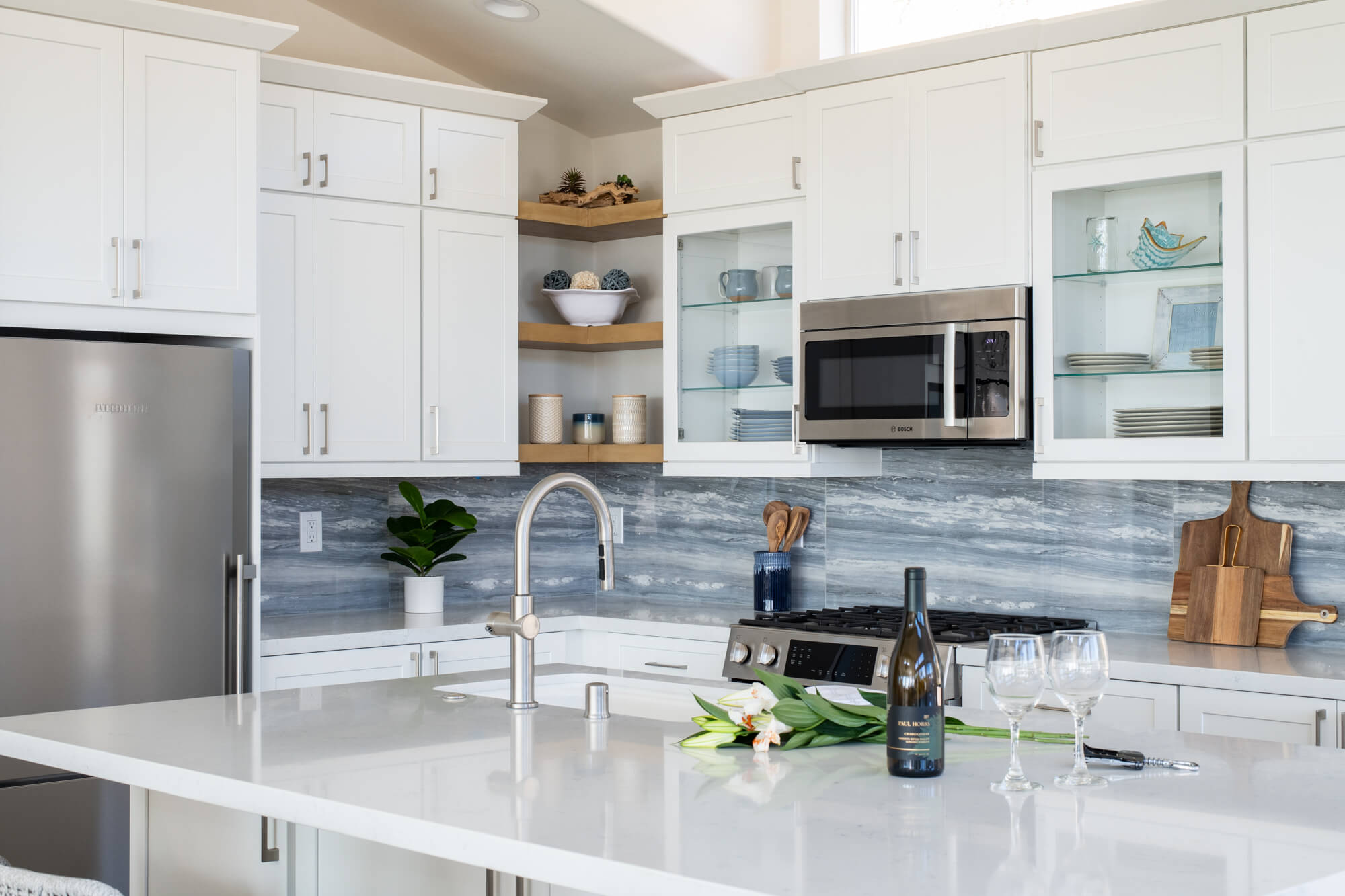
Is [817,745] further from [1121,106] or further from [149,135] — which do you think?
[149,135]

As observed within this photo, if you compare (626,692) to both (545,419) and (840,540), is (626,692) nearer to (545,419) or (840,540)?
(840,540)

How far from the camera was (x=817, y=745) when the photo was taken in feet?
5.74

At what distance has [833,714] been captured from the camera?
173cm

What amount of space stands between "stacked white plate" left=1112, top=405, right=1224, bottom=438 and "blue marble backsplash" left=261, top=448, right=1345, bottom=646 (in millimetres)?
330

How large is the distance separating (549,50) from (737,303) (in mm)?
1018

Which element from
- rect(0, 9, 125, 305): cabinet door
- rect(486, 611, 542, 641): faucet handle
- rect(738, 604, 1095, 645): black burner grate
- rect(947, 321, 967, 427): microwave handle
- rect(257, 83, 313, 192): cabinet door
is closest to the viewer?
Answer: rect(486, 611, 542, 641): faucet handle

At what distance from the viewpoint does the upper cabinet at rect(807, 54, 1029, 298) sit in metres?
3.32

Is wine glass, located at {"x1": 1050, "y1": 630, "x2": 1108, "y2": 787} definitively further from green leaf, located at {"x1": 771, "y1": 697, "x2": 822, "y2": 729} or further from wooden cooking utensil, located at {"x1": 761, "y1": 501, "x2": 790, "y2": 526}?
wooden cooking utensil, located at {"x1": 761, "y1": 501, "x2": 790, "y2": 526}

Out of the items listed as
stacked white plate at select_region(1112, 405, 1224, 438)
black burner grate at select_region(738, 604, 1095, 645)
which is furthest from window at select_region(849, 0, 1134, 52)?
black burner grate at select_region(738, 604, 1095, 645)

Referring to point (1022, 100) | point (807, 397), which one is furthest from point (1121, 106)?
point (807, 397)

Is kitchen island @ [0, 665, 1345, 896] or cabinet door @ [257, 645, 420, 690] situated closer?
kitchen island @ [0, 665, 1345, 896]

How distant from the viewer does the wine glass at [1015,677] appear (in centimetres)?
148

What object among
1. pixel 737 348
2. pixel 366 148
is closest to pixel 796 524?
pixel 737 348

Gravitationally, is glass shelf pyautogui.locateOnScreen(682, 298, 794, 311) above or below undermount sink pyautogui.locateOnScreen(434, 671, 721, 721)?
above
